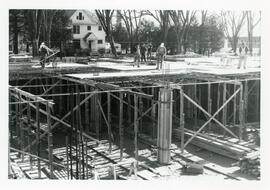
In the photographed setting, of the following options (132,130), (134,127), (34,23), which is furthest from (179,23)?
(134,127)

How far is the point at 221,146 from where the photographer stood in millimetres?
17391

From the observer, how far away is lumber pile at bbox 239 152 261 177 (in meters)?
14.6

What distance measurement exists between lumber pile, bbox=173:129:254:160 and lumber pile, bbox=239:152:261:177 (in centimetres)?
99

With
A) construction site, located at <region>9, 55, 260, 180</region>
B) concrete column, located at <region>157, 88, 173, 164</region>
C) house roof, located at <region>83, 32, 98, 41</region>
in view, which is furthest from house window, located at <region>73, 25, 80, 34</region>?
concrete column, located at <region>157, 88, 173, 164</region>

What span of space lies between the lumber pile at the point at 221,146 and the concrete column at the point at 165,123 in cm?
284

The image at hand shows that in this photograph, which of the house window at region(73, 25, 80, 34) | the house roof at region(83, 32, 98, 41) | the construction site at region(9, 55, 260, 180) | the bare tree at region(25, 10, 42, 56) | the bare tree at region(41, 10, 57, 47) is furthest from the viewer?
the house window at region(73, 25, 80, 34)

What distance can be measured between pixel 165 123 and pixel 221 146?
10.7ft

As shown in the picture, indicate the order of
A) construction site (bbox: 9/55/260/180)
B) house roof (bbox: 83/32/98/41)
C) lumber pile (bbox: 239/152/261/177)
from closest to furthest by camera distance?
construction site (bbox: 9/55/260/180) → lumber pile (bbox: 239/152/261/177) → house roof (bbox: 83/32/98/41)

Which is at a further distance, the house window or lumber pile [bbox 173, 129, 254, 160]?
the house window

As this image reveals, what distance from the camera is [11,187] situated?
9.80m

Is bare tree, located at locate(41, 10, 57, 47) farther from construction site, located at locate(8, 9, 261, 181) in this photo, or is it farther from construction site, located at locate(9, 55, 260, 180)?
construction site, located at locate(9, 55, 260, 180)

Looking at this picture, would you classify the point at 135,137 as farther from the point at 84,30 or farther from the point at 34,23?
the point at 84,30

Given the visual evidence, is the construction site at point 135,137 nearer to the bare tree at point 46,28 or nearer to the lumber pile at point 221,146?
the lumber pile at point 221,146

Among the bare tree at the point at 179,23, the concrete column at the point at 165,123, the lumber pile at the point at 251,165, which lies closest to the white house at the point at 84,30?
the bare tree at the point at 179,23
